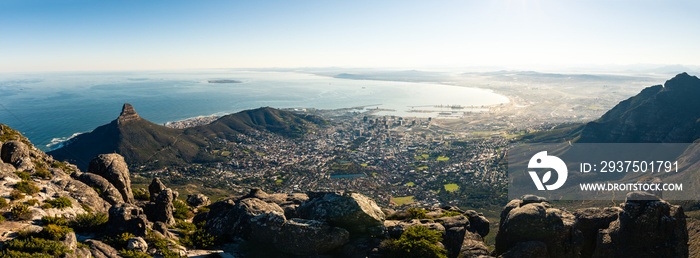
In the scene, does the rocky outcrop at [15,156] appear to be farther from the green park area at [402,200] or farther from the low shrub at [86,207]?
the green park area at [402,200]

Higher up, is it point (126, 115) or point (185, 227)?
point (185, 227)

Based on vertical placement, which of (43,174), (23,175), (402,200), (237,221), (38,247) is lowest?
(402,200)

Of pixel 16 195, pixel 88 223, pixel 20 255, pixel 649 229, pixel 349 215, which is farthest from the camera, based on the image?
pixel 16 195

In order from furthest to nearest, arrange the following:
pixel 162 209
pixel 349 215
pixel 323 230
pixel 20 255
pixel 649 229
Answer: pixel 162 209
pixel 649 229
pixel 349 215
pixel 323 230
pixel 20 255

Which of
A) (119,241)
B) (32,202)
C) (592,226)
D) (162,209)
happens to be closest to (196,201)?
(162,209)

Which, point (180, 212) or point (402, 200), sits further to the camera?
point (402, 200)

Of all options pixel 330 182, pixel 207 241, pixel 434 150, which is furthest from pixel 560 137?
pixel 207 241

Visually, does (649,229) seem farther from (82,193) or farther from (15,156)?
(15,156)

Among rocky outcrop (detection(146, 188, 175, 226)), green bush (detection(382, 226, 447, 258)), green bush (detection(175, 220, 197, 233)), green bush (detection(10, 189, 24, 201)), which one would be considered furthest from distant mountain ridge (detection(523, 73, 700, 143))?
green bush (detection(10, 189, 24, 201))
